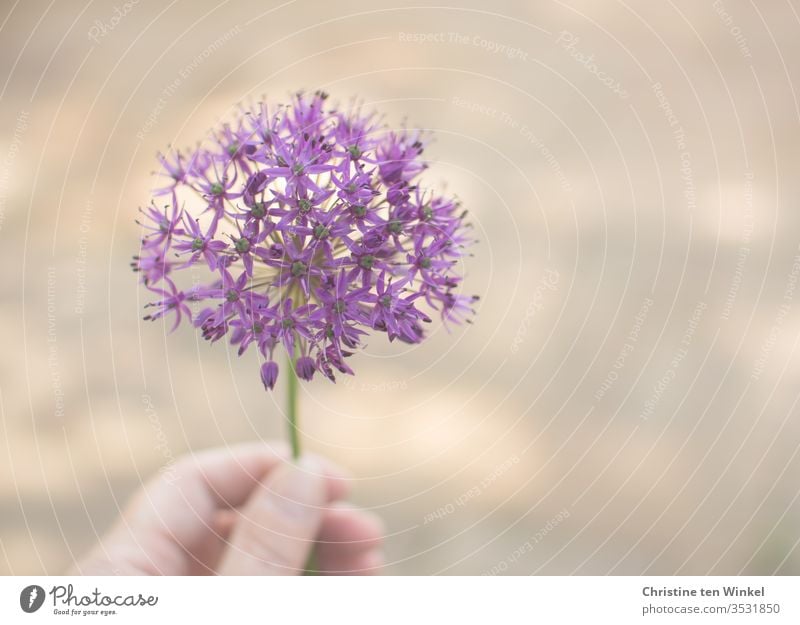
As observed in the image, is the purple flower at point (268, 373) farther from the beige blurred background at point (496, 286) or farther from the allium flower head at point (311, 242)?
the beige blurred background at point (496, 286)

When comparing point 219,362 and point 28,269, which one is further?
point 219,362

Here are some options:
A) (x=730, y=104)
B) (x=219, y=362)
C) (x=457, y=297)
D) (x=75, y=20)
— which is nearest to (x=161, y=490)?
(x=219, y=362)

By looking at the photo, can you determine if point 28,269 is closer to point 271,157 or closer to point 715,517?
point 271,157
